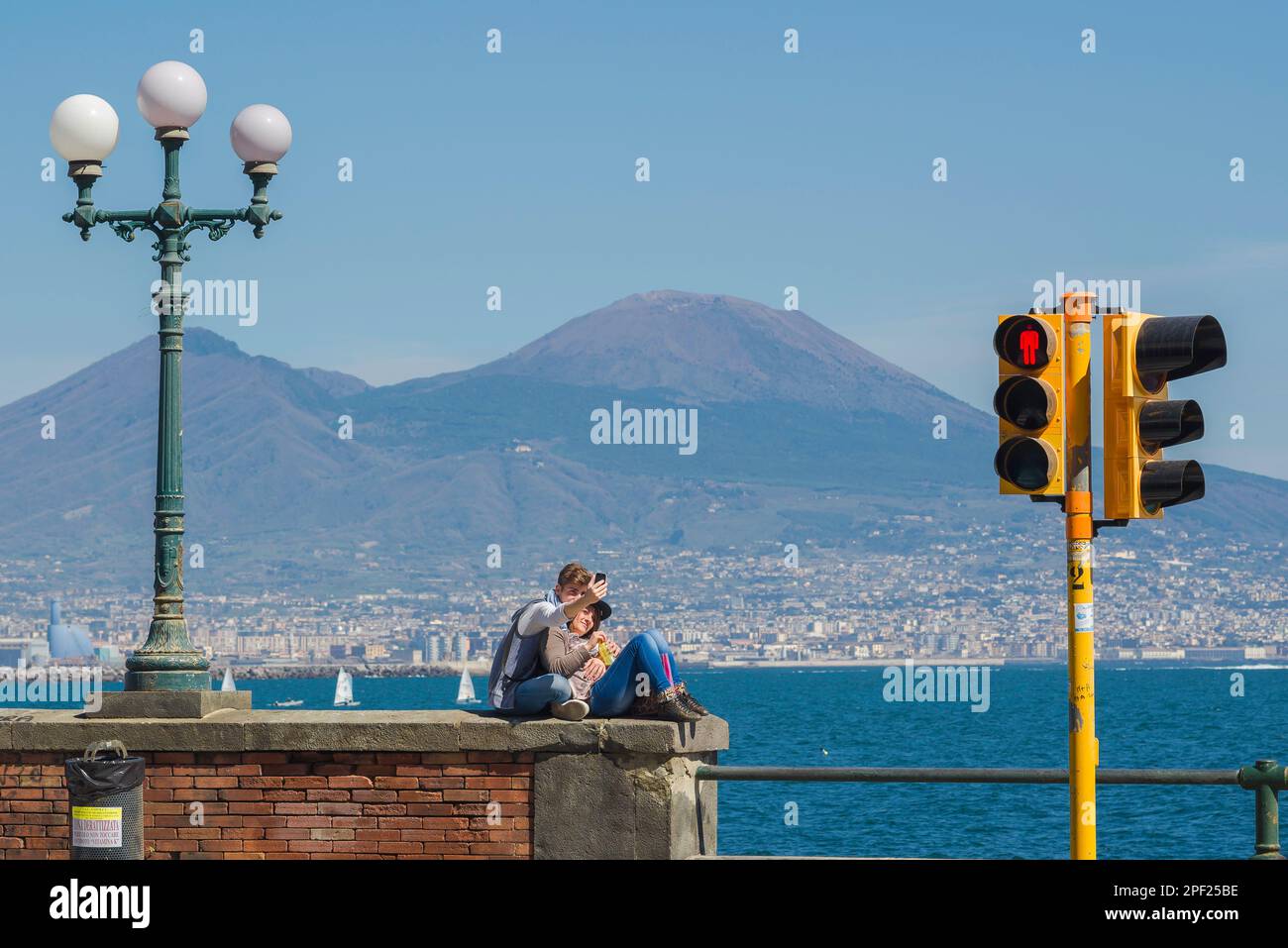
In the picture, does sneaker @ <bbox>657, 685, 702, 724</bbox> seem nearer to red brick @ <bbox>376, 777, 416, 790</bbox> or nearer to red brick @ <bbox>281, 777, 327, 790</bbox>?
red brick @ <bbox>376, 777, 416, 790</bbox>

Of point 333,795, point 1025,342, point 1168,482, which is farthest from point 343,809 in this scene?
point 1168,482

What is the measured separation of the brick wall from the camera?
10414 mm

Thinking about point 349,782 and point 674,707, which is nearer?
point 674,707

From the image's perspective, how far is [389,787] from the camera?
10469 mm

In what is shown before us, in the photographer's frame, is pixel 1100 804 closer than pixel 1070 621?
No

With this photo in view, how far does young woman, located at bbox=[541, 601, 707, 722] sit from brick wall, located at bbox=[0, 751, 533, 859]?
0.49 meters

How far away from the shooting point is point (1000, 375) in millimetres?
8914

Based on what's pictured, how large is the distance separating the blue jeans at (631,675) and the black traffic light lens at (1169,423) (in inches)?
108

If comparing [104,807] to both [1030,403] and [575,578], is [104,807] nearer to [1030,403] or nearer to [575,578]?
[575,578]

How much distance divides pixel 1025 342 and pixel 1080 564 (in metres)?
1.01
